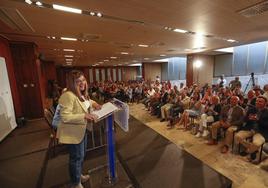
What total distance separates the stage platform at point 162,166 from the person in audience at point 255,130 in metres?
0.86

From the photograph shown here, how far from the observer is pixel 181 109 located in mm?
4555

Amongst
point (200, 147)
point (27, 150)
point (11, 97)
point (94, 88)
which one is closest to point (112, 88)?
point (94, 88)

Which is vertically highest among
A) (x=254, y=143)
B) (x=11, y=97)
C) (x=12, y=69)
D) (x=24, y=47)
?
(x=24, y=47)

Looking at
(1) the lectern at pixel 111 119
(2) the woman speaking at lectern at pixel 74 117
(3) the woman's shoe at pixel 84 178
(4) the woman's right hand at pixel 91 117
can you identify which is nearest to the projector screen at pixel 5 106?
(3) the woman's shoe at pixel 84 178

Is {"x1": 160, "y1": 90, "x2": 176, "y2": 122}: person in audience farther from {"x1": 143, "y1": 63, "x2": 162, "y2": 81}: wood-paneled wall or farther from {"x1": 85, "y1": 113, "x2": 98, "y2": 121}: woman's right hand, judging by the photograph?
{"x1": 143, "y1": 63, "x2": 162, "y2": 81}: wood-paneled wall

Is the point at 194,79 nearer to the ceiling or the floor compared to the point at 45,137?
nearer to the ceiling

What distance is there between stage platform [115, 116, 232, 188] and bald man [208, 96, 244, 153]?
86 cm

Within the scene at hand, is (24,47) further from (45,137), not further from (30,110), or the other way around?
(45,137)

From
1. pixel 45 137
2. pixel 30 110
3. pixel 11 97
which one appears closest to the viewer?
pixel 45 137

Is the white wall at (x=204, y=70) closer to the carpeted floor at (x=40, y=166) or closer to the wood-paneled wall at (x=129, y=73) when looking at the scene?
the carpeted floor at (x=40, y=166)

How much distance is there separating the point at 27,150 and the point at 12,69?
3.02 m

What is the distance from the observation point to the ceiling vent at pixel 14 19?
238cm

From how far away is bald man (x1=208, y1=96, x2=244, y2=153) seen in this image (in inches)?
115

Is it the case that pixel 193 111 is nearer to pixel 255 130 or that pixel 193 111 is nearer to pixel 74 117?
pixel 255 130
